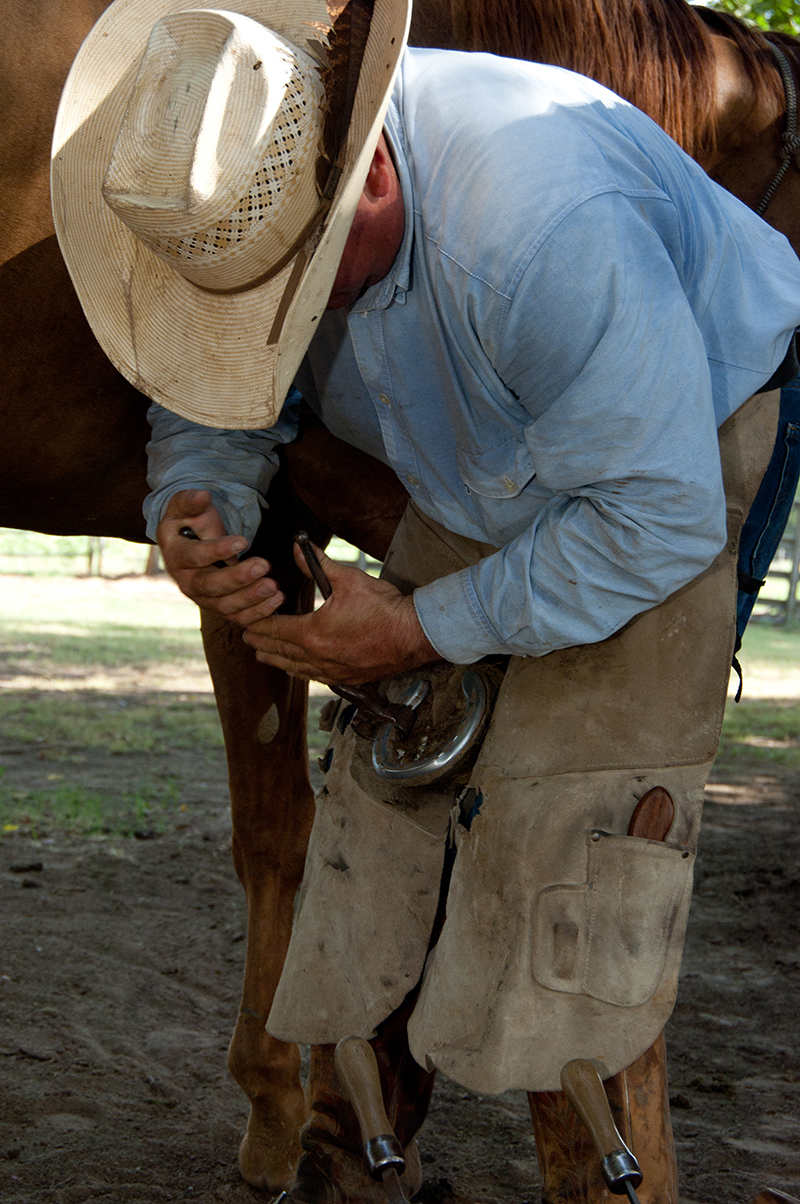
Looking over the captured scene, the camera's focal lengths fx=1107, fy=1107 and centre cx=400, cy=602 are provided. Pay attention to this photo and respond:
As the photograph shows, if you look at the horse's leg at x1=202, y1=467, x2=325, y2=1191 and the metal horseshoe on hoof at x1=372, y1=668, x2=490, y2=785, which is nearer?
the metal horseshoe on hoof at x1=372, y1=668, x2=490, y2=785

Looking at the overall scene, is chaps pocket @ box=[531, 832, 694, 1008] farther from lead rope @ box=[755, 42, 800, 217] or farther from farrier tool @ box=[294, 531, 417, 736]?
lead rope @ box=[755, 42, 800, 217]

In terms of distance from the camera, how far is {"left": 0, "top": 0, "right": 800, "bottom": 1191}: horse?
70.9 inches

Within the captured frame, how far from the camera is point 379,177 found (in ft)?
4.11

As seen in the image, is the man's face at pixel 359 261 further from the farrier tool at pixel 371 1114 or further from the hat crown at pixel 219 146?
the farrier tool at pixel 371 1114

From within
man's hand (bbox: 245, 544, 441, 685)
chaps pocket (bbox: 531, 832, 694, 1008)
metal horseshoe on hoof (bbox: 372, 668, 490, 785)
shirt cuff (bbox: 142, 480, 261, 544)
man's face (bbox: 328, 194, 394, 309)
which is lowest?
chaps pocket (bbox: 531, 832, 694, 1008)

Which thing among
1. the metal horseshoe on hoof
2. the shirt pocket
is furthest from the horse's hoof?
the shirt pocket

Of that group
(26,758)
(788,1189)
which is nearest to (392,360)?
(788,1189)

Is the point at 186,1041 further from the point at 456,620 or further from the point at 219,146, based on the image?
the point at 219,146

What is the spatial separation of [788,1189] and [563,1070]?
1.03 m

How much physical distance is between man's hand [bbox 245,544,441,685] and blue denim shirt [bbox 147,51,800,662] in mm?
50

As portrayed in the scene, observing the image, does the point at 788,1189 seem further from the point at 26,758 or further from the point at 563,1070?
the point at 26,758

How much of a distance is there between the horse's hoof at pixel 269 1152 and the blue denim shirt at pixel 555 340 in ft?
4.08

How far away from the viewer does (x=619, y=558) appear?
49.2 inches

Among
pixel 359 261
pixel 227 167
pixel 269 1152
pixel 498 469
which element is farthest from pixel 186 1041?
pixel 227 167
